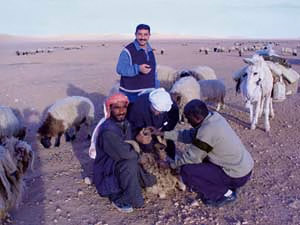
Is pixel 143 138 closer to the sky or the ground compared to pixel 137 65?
closer to the ground

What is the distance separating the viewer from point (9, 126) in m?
7.71

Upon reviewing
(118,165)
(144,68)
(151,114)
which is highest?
(144,68)

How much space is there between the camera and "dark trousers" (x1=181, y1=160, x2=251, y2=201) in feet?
15.4

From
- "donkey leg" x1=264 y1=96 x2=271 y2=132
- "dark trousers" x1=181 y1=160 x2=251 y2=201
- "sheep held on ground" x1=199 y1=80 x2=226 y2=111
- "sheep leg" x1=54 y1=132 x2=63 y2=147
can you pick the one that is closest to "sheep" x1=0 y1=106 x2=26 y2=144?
"sheep leg" x1=54 y1=132 x2=63 y2=147

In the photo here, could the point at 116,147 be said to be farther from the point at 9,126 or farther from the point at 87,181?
the point at 9,126

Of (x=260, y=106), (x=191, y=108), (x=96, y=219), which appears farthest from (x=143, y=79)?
(x=260, y=106)

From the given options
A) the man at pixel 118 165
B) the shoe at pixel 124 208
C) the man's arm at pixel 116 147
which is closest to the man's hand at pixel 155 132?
the man at pixel 118 165

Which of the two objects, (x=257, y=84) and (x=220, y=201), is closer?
(x=220, y=201)

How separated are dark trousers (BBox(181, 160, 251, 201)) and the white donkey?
3515mm

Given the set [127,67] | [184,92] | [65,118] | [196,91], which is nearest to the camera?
[127,67]

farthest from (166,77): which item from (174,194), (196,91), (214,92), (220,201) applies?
(220,201)

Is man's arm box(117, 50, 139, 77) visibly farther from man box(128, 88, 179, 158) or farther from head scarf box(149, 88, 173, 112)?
head scarf box(149, 88, 173, 112)

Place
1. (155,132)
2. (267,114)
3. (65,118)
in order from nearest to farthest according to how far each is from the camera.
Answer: (155,132)
(267,114)
(65,118)

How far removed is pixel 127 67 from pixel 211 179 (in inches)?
84.9
